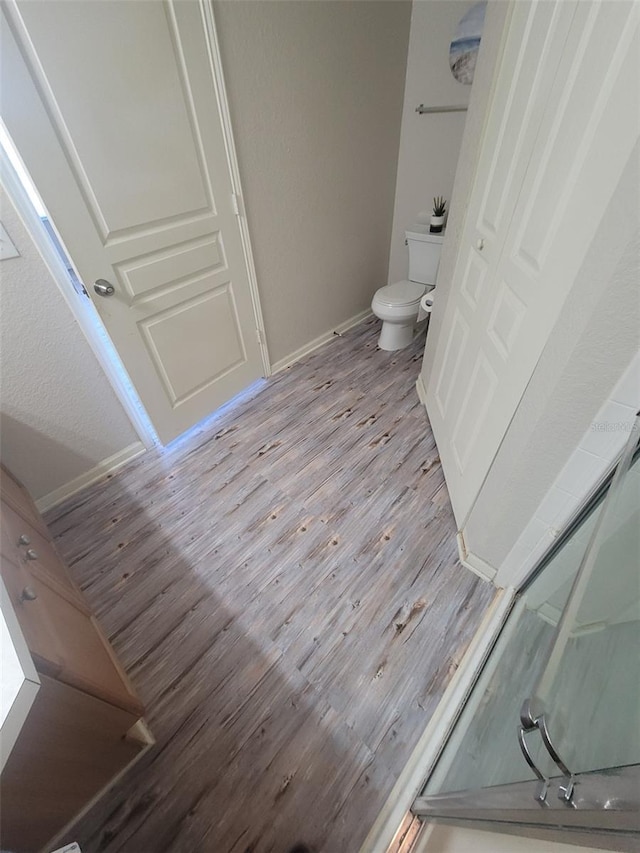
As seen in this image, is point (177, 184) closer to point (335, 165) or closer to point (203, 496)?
point (335, 165)

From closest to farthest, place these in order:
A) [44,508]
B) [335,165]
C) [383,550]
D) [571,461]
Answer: [571,461], [383,550], [44,508], [335,165]

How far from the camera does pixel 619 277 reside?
61 cm

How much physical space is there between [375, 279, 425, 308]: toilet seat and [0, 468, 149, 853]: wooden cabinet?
84.8 inches

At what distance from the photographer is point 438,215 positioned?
230cm

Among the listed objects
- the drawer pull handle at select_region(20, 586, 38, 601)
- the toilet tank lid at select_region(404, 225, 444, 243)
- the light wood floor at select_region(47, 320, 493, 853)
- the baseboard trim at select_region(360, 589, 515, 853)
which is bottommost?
the light wood floor at select_region(47, 320, 493, 853)

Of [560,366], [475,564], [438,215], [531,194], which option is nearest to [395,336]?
[438,215]

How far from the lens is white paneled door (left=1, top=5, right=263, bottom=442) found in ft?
3.45

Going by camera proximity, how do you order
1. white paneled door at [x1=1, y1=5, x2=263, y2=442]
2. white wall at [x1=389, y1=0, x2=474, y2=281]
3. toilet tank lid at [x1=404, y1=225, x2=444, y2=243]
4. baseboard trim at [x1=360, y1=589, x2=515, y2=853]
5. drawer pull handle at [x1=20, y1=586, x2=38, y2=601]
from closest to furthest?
1. drawer pull handle at [x1=20, y1=586, x2=38, y2=601]
2. baseboard trim at [x1=360, y1=589, x2=515, y2=853]
3. white paneled door at [x1=1, y1=5, x2=263, y2=442]
4. white wall at [x1=389, y1=0, x2=474, y2=281]
5. toilet tank lid at [x1=404, y1=225, x2=444, y2=243]

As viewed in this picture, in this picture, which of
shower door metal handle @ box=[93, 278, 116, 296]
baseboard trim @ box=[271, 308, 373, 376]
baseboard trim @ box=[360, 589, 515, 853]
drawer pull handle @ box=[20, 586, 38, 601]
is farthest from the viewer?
baseboard trim @ box=[271, 308, 373, 376]

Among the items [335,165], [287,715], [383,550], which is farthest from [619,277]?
[335,165]

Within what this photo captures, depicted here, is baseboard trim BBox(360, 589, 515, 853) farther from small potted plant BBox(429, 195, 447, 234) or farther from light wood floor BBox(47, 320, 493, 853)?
small potted plant BBox(429, 195, 447, 234)

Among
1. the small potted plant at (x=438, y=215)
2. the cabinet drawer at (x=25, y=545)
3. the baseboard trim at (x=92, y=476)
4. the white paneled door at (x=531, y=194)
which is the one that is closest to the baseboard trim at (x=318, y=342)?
the small potted plant at (x=438, y=215)

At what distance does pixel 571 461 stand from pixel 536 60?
3.43 feet

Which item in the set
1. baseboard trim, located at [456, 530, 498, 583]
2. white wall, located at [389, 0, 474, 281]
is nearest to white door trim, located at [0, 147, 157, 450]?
baseboard trim, located at [456, 530, 498, 583]
